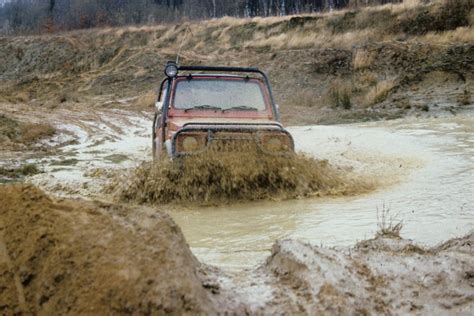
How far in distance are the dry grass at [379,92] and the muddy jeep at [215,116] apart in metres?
11.0

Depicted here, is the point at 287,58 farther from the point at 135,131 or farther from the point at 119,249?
the point at 119,249

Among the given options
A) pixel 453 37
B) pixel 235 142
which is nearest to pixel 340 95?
pixel 453 37

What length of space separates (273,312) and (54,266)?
0.82 meters

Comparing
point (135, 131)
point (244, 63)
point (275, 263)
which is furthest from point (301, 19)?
point (275, 263)

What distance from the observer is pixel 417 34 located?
2303 cm

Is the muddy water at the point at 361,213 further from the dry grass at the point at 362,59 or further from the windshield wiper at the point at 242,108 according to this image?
the dry grass at the point at 362,59

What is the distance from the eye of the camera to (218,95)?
283 inches

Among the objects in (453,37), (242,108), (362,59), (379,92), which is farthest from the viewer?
(362,59)

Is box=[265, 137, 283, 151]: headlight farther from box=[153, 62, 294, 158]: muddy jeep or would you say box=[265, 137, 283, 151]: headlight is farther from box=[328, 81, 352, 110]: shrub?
box=[328, 81, 352, 110]: shrub

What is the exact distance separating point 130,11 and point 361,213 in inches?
2421

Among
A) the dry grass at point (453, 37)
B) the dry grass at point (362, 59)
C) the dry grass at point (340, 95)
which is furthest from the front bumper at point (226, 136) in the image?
the dry grass at point (362, 59)

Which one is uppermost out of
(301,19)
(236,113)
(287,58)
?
(301,19)

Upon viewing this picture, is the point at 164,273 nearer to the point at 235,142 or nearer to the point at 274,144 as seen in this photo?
the point at 235,142

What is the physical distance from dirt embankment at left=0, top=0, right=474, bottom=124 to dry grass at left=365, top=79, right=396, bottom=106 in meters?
0.04
